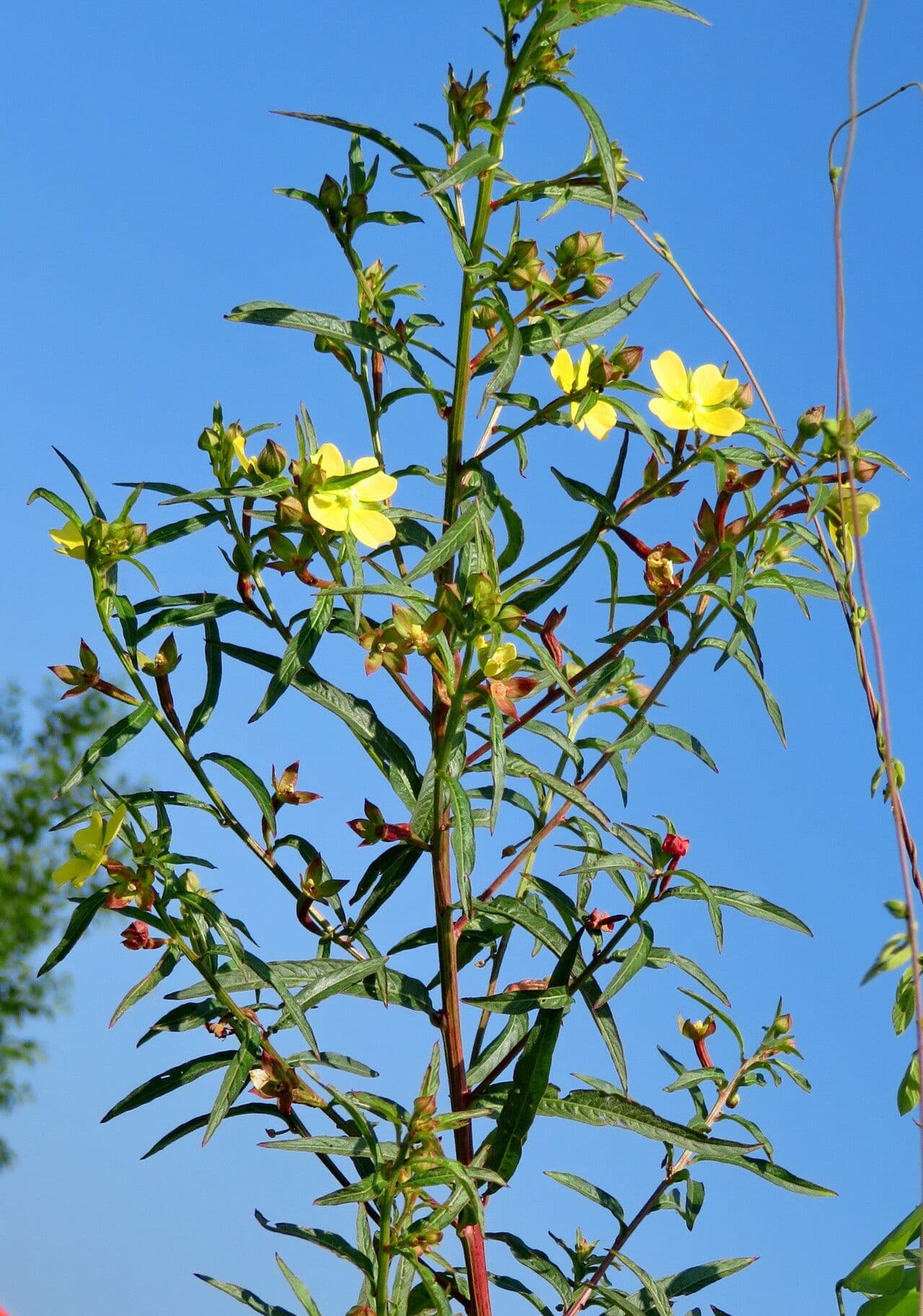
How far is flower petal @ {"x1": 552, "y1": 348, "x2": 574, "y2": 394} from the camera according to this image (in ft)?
4.23

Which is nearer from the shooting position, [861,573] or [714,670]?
[861,573]

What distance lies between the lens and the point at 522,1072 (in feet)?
4.03

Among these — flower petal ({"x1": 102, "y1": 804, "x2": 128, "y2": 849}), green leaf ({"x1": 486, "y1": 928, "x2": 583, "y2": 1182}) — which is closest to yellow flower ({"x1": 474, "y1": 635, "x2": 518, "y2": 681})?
green leaf ({"x1": 486, "y1": 928, "x2": 583, "y2": 1182})

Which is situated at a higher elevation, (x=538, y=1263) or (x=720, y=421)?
(x=720, y=421)

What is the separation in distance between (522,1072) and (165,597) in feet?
2.10

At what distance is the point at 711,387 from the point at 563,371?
159 mm

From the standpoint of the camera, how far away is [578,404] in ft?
4.21

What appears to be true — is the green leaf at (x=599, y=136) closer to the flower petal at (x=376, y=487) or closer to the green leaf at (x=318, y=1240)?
the flower petal at (x=376, y=487)

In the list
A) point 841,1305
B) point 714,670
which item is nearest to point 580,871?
point 714,670

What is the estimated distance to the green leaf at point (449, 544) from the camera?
117 centimetres

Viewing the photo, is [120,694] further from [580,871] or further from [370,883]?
[580,871]

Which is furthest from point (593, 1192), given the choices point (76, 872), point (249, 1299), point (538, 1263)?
point (76, 872)

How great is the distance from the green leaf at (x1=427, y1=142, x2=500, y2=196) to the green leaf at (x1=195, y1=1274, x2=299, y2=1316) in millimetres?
1170

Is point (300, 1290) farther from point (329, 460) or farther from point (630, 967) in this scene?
point (329, 460)
